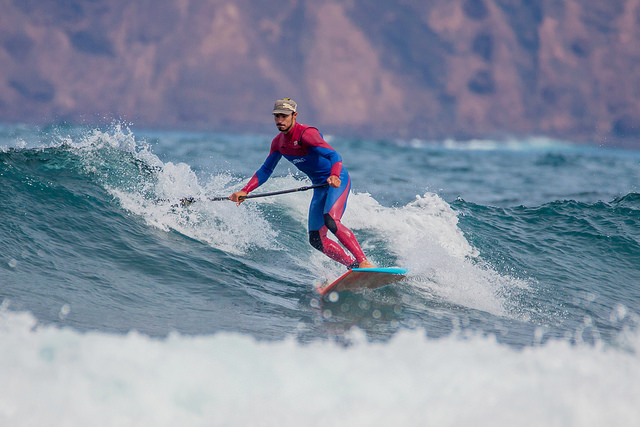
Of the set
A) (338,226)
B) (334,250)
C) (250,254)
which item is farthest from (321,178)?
(250,254)

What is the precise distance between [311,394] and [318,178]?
11.2 feet

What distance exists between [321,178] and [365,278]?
129cm

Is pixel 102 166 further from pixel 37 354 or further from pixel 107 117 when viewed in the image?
pixel 107 117

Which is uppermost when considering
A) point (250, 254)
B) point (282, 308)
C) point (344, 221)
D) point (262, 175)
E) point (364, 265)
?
point (262, 175)

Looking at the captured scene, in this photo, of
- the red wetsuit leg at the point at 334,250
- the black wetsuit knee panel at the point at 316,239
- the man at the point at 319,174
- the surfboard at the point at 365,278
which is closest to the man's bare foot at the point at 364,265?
the man at the point at 319,174

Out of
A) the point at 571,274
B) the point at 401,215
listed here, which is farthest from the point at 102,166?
the point at 571,274

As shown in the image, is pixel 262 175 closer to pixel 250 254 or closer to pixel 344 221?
pixel 250 254

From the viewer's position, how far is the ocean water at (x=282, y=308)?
3518mm

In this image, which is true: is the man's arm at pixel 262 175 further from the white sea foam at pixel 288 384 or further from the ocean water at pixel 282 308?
the white sea foam at pixel 288 384

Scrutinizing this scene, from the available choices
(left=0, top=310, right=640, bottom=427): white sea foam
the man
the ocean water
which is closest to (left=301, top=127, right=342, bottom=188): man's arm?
the man

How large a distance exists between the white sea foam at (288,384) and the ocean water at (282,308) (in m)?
0.01

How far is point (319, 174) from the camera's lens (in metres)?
6.64

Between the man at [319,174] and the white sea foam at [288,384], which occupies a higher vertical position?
the man at [319,174]

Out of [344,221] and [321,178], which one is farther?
[344,221]
